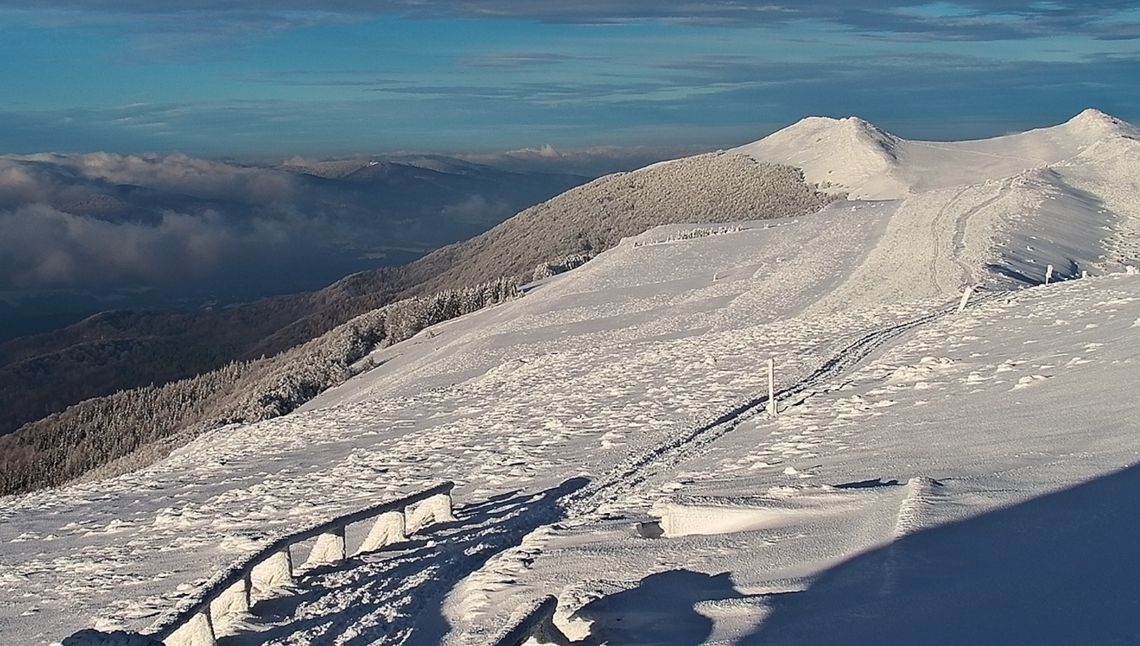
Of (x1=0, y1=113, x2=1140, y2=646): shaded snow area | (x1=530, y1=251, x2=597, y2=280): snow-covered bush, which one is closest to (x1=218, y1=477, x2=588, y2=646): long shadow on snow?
(x1=0, y1=113, x2=1140, y2=646): shaded snow area

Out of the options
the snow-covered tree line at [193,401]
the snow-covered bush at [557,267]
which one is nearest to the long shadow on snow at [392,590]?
the snow-covered tree line at [193,401]

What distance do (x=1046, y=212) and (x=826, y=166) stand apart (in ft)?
195

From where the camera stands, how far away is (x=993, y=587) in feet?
22.9

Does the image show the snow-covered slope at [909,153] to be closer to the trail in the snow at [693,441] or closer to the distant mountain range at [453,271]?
the distant mountain range at [453,271]

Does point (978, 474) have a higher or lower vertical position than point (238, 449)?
higher

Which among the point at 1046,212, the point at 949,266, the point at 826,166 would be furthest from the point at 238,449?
the point at 826,166

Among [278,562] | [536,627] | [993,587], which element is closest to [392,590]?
[278,562]

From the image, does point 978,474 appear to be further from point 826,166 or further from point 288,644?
point 826,166

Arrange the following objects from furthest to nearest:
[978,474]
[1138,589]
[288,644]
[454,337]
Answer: [454,337]
[978,474]
[288,644]
[1138,589]

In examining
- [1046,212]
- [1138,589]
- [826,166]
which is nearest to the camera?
[1138,589]

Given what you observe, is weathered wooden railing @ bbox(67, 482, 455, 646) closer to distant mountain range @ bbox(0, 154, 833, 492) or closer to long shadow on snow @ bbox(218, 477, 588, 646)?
long shadow on snow @ bbox(218, 477, 588, 646)

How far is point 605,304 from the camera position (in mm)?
41469

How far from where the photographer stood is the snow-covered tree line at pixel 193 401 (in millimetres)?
47969

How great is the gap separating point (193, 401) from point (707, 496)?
61.8 metres
